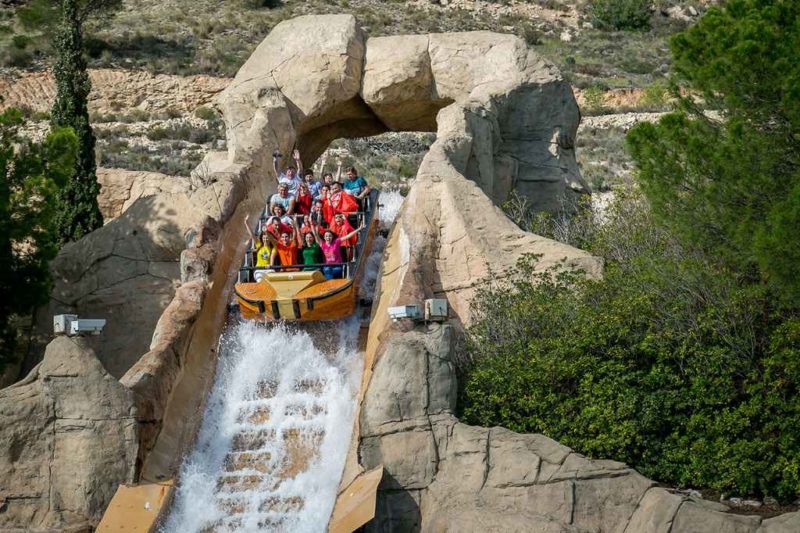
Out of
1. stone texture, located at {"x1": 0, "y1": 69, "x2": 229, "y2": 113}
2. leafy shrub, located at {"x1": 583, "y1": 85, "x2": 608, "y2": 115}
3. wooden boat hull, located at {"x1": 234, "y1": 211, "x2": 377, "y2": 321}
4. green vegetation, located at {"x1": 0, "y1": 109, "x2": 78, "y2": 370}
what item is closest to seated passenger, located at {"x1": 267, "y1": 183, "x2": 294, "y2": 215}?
wooden boat hull, located at {"x1": 234, "y1": 211, "x2": 377, "y2": 321}

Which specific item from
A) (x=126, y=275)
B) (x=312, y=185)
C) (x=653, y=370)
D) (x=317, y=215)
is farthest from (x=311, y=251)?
(x=653, y=370)

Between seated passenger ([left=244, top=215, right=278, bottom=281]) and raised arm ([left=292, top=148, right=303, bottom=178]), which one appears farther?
raised arm ([left=292, top=148, right=303, bottom=178])

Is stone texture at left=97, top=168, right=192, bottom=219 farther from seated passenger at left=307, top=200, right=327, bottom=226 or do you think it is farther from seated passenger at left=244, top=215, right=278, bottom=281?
seated passenger at left=244, top=215, right=278, bottom=281

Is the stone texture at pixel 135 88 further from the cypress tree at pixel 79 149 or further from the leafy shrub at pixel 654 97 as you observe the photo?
the cypress tree at pixel 79 149

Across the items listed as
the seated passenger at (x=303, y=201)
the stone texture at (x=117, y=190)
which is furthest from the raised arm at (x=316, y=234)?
the stone texture at (x=117, y=190)

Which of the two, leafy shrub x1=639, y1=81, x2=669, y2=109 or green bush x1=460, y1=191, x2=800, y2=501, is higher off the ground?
green bush x1=460, y1=191, x2=800, y2=501

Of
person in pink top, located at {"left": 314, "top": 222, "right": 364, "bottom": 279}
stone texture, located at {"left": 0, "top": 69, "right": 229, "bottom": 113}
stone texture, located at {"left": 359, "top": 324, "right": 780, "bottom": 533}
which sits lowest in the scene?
stone texture, located at {"left": 0, "top": 69, "right": 229, "bottom": 113}

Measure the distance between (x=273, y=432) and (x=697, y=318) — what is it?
6.18 meters

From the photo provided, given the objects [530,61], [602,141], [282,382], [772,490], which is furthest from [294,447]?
[602,141]

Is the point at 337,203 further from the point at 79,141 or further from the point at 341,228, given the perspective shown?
the point at 79,141

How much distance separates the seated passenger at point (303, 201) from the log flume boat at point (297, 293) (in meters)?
2.45

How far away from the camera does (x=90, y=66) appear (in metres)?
55.9

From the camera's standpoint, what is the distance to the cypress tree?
2895 centimetres

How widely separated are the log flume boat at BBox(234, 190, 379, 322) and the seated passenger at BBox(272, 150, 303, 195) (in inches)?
115
